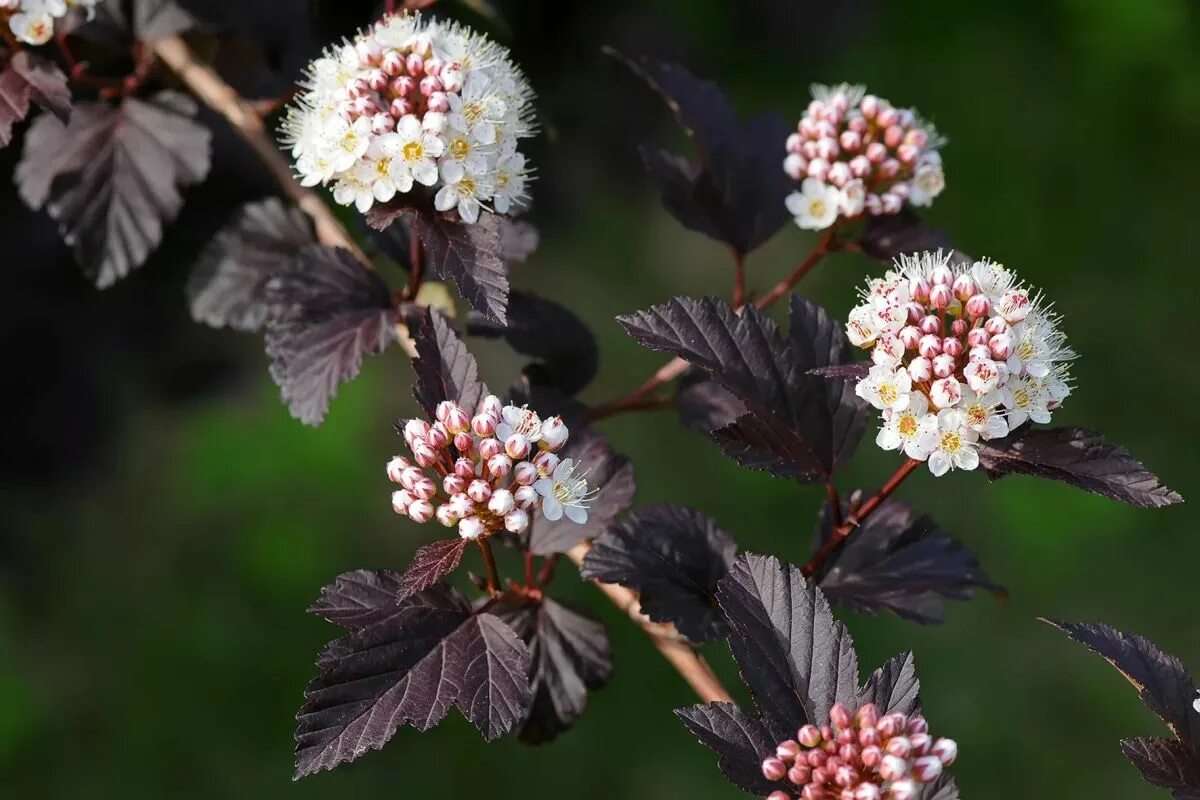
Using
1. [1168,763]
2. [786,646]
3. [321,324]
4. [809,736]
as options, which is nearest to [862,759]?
[809,736]

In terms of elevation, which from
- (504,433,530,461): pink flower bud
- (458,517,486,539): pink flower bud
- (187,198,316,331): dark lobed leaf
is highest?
(504,433,530,461): pink flower bud

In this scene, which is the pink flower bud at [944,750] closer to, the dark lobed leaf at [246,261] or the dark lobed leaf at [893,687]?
the dark lobed leaf at [893,687]

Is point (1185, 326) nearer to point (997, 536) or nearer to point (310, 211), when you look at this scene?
point (997, 536)

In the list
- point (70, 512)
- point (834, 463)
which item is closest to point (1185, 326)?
point (834, 463)

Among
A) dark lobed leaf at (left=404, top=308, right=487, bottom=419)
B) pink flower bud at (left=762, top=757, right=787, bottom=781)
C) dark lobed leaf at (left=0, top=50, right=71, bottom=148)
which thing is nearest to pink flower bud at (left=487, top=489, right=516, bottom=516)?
dark lobed leaf at (left=404, top=308, right=487, bottom=419)

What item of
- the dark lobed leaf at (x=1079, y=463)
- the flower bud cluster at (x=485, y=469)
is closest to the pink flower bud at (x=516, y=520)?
the flower bud cluster at (x=485, y=469)

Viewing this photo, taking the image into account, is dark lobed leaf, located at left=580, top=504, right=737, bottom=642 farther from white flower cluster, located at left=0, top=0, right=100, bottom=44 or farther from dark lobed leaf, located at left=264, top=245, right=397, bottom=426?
white flower cluster, located at left=0, top=0, right=100, bottom=44
